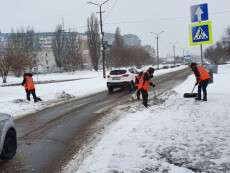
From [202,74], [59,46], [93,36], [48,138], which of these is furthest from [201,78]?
[59,46]

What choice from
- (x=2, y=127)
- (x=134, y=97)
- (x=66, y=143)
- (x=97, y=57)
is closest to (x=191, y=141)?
(x=66, y=143)

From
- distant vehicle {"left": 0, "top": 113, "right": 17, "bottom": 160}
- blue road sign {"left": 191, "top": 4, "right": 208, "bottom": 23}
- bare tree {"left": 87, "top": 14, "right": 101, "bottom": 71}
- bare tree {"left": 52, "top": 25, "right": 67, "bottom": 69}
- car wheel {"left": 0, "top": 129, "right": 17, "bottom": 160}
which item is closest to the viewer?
distant vehicle {"left": 0, "top": 113, "right": 17, "bottom": 160}

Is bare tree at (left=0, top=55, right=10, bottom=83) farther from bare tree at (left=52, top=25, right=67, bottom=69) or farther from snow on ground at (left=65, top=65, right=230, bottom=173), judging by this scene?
snow on ground at (left=65, top=65, right=230, bottom=173)

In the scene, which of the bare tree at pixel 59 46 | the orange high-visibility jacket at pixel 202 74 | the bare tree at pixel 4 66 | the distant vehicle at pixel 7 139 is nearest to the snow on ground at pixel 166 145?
the distant vehicle at pixel 7 139

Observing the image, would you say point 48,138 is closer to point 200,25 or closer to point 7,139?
point 7,139

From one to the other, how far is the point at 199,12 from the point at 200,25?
511mm

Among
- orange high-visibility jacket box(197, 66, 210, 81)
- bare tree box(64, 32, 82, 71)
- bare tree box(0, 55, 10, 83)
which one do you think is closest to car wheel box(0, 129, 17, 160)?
orange high-visibility jacket box(197, 66, 210, 81)

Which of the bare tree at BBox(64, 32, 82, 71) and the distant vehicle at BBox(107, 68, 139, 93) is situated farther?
the bare tree at BBox(64, 32, 82, 71)

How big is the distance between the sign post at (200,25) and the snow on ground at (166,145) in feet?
12.7

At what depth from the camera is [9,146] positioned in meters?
7.55

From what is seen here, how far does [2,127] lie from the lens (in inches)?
275

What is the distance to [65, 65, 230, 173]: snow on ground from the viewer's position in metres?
6.36

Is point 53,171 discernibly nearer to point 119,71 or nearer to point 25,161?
point 25,161

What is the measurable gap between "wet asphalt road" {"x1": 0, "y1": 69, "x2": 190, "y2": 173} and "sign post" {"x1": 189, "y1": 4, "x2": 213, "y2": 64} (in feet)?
15.6
